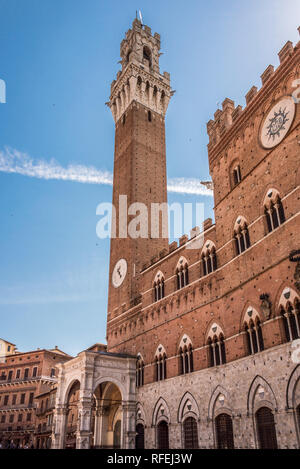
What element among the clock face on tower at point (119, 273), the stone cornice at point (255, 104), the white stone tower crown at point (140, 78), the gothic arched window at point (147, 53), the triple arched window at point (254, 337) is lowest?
the triple arched window at point (254, 337)

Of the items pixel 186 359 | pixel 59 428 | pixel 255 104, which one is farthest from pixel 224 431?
pixel 255 104

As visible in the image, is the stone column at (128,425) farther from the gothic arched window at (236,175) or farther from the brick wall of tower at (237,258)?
the gothic arched window at (236,175)

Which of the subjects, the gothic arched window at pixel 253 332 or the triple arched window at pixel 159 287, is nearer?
the gothic arched window at pixel 253 332

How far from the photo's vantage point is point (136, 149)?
35125 mm

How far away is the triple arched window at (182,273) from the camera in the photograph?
22906mm

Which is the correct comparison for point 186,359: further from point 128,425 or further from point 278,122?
point 278,122

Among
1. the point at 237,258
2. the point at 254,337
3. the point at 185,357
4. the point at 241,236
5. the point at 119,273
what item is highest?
the point at 119,273

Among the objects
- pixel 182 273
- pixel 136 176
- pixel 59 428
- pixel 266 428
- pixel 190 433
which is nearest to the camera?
pixel 266 428

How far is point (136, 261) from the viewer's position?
97.3 feet

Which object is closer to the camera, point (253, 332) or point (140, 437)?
point (253, 332)

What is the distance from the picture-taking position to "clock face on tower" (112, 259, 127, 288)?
30469mm

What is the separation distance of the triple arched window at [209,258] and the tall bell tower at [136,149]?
25.4 feet

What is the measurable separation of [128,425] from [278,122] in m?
18.1

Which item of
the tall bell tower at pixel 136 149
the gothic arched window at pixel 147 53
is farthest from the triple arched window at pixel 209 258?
the gothic arched window at pixel 147 53
